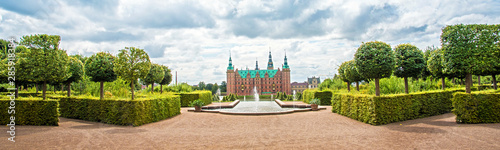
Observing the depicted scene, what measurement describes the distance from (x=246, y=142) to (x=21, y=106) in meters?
8.62

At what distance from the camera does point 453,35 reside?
9.44 meters

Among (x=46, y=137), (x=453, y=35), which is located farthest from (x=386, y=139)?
(x=46, y=137)

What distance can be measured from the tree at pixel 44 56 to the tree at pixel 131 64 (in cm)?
209

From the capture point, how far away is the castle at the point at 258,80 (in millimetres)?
93750

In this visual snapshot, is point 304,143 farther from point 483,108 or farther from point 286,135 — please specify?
point 483,108

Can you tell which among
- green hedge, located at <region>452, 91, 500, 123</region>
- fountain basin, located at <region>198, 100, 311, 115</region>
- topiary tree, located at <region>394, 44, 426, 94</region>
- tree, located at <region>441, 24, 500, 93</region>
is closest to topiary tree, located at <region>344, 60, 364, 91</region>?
fountain basin, located at <region>198, 100, 311, 115</region>

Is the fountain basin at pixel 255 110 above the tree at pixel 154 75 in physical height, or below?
below

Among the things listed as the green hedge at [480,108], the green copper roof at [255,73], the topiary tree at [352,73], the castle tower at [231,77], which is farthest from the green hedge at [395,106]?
the green copper roof at [255,73]

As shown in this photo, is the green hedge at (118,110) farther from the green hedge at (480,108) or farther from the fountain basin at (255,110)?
the green hedge at (480,108)

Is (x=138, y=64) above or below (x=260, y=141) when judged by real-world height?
above

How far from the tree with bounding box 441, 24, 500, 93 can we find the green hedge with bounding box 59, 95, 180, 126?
11869 millimetres

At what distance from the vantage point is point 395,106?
9.82 metres

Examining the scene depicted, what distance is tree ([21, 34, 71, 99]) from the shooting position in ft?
32.0

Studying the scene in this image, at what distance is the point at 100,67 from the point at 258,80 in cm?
8536
